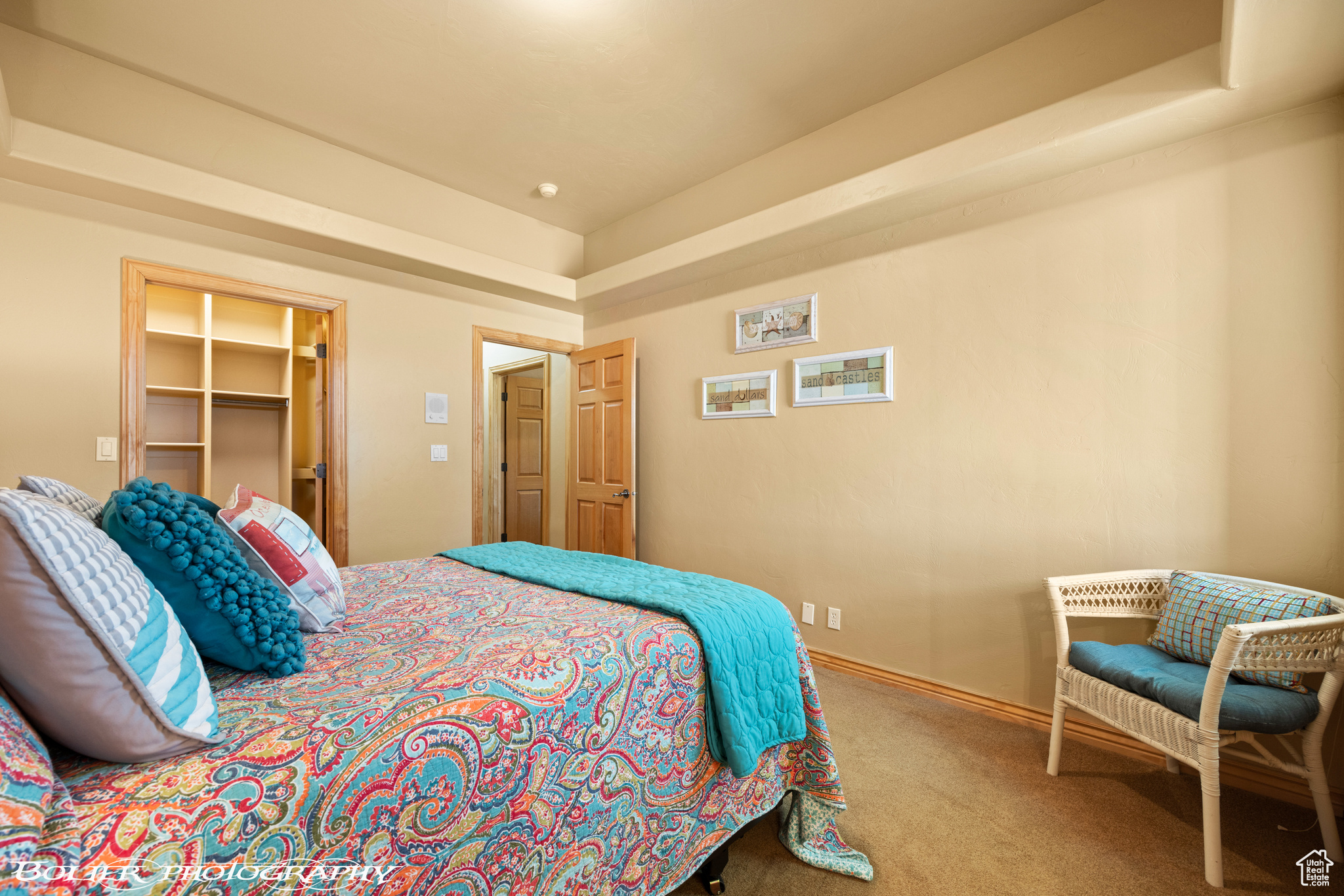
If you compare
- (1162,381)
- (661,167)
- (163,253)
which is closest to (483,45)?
(661,167)

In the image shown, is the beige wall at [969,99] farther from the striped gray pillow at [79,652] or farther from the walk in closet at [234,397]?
the striped gray pillow at [79,652]

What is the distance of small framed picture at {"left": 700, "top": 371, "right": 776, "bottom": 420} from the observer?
355cm

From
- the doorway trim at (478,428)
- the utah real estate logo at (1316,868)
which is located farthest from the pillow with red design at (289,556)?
the utah real estate logo at (1316,868)

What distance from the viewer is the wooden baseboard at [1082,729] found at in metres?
1.98

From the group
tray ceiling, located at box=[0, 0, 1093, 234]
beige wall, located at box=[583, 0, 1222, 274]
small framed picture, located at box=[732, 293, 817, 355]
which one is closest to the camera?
beige wall, located at box=[583, 0, 1222, 274]

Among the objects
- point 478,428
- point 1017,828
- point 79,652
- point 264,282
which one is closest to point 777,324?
point 478,428

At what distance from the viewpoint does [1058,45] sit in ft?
7.93

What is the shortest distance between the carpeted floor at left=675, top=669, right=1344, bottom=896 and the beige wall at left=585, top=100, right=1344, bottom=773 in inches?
18.6

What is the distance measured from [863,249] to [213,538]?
10.1 ft

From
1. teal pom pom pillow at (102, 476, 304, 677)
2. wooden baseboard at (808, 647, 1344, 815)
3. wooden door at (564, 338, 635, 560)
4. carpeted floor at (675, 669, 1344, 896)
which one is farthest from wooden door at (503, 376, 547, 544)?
teal pom pom pillow at (102, 476, 304, 677)

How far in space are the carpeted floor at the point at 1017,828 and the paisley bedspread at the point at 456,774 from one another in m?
0.18

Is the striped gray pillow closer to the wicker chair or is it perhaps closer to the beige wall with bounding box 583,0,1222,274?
the wicker chair

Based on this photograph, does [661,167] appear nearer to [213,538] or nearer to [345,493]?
[345,493]

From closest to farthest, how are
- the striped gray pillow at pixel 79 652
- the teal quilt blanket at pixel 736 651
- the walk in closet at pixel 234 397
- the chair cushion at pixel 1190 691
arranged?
1. the striped gray pillow at pixel 79 652
2. the teal quilt blanket at pixel 736 651
3. the chair cushion at pixel 1190 691
4. the walk in closet at pixel 234 397
